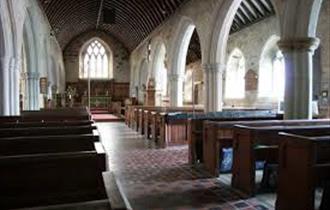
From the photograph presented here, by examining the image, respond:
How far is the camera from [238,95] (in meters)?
16.7

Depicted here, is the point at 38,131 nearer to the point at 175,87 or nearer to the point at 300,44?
the point at 300,44

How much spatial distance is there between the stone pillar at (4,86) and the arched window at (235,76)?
10947 mm

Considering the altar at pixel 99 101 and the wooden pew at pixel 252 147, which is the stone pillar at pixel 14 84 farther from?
the altar at pixel 99 101

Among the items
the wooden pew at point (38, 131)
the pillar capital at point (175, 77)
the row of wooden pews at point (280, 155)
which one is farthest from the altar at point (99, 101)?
the wooden pew at point (38, 131)

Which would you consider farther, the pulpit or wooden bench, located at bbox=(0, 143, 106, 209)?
the pulpit

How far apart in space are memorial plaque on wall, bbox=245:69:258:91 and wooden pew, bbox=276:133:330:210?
1109 centimetres

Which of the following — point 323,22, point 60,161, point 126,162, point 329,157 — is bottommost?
point 126,162

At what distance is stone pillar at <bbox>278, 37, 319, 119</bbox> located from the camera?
224 inches

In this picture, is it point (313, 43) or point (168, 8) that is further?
point (168, 8)

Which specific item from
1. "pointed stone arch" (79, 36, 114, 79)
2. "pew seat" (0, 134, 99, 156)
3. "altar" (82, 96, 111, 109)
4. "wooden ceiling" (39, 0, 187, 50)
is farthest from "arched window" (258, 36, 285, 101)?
"pointed stone arch" (79, 36, 114, 79)

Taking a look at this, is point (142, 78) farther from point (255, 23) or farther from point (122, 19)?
point (255, 23)

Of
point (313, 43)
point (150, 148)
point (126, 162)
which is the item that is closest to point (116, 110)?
point (150, 148)

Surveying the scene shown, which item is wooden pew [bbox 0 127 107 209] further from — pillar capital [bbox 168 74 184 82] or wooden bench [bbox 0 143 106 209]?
pillar capital [bbox 168 74 184 82]

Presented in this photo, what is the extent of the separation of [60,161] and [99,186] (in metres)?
0.31
